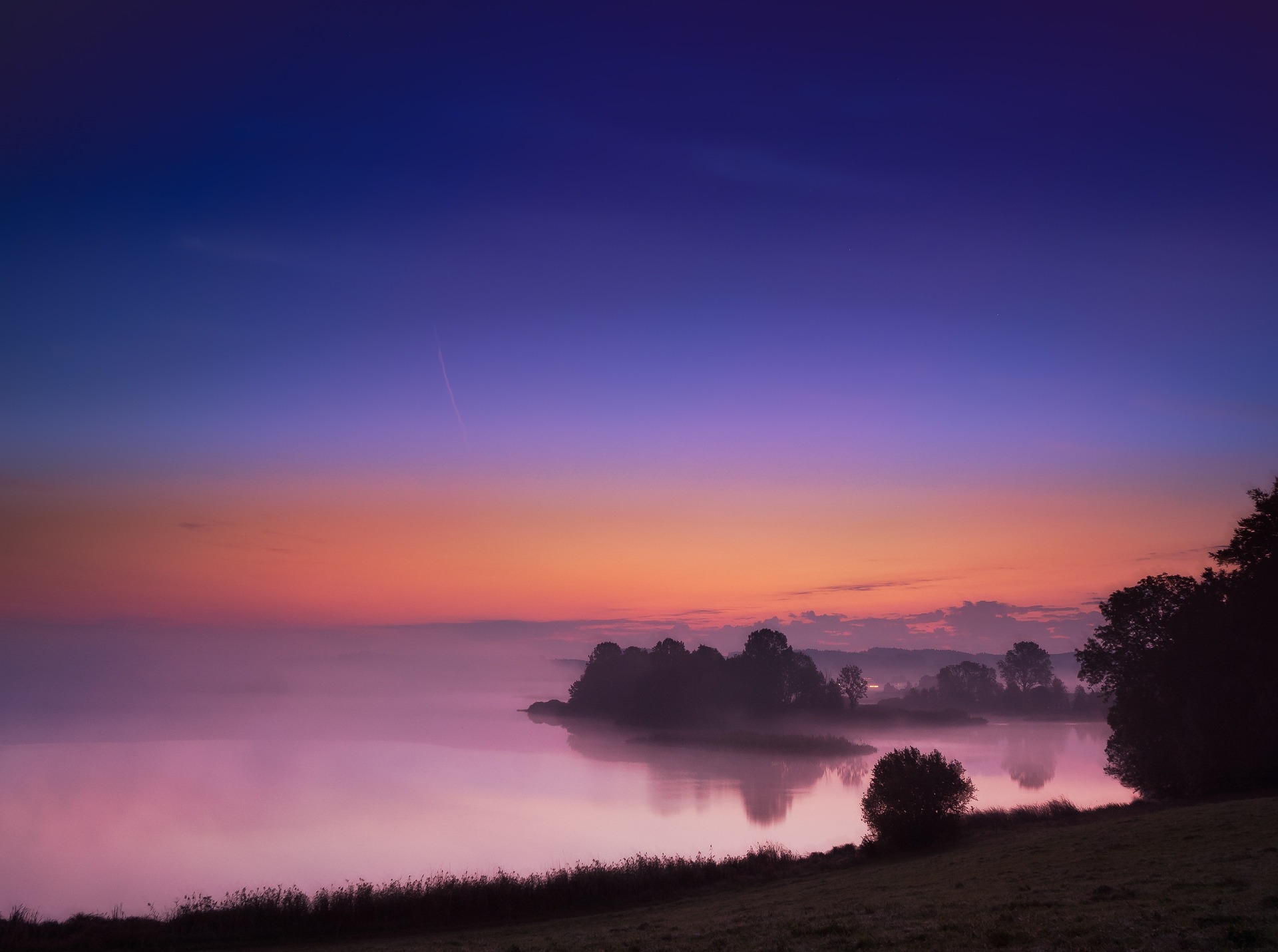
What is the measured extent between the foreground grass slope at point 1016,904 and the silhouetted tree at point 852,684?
375 feet

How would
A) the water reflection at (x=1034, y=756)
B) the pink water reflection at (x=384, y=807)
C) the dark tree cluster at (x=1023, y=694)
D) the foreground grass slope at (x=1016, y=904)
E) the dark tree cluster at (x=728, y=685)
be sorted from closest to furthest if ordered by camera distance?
1. the foreground grass slope at (x=1016, y=904)
2. the pink water reflection at (x=384, y=807)
3. the water reflection at (x=1034, y=756)
4. the dark tree cluster at (x=728, y=685)
5. the dark tree cluster at (x=1023, y=694)

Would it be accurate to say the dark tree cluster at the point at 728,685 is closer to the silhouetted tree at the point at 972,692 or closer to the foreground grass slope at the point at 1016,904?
the silhouetted tree at the point at 972,692

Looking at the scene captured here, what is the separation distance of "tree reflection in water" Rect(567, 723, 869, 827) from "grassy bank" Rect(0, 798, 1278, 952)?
2214 centimetres

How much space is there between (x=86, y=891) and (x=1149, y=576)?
62.2 metres

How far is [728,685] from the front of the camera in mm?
133375

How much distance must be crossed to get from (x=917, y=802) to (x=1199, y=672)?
2212 cm

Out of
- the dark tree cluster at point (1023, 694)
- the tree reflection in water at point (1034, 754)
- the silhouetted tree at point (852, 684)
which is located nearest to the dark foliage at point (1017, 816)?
the tree reflection in water at point (1034, 754)

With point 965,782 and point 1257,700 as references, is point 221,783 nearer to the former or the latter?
point 965,782

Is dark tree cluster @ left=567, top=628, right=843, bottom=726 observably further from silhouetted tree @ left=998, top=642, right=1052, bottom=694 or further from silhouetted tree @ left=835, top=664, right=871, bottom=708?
silhouetted tree @ left=998, top=642, right=1052, bottom=694

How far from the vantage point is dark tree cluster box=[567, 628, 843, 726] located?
421 feet

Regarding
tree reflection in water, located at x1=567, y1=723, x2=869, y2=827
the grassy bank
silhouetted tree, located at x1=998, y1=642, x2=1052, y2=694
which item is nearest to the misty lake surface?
tree reflection in water, located at x1=567, y1=723, x2=869, y2=827

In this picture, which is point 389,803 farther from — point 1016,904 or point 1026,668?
point 1026,668

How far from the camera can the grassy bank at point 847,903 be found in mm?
15133

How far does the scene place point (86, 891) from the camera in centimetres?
3475
